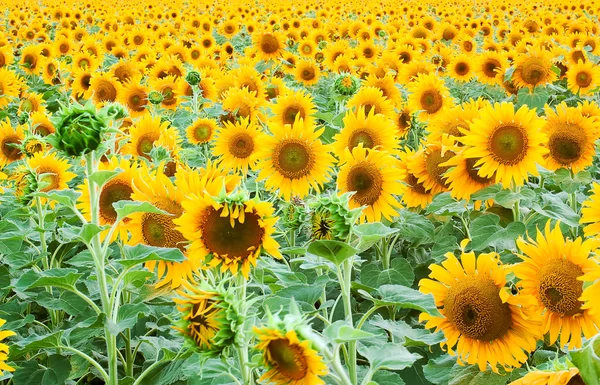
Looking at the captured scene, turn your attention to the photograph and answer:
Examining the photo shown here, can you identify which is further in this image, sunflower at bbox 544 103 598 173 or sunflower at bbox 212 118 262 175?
sunflower at bbox 212 118 262 175

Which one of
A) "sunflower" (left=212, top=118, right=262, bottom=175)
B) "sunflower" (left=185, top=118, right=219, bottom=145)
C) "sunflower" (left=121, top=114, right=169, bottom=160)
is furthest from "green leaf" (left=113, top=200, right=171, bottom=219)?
"sunflower" (left=185, top=118, right=219, bottom=145)

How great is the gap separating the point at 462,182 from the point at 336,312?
740 millimetres

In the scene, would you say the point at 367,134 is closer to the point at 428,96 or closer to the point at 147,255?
the point at 428,96

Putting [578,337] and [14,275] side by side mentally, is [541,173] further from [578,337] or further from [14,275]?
[14,275]

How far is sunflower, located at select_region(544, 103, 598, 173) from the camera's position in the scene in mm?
2553

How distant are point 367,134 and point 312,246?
152 centimetres

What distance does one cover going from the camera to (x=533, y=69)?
4254 mm

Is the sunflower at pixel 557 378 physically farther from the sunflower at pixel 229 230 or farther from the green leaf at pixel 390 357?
the sunflower at pixel 229 230

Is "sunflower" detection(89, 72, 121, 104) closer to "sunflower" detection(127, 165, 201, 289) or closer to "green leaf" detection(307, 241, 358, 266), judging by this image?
"sunflower" detection(127, 165, 201, 289)

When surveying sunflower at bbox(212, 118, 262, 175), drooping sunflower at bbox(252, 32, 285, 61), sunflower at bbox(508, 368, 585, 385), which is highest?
sunflower at bbox(508, 368, 585, 385)

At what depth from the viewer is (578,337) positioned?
5.24 ft

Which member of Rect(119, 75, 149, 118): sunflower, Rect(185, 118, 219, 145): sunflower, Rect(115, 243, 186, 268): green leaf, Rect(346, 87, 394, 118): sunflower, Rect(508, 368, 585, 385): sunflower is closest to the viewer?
Rect(508, 368, 585, 385): sunflower

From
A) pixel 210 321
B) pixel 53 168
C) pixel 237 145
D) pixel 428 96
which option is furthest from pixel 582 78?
pixel 210 321

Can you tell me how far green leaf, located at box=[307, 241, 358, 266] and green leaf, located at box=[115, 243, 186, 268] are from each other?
0.35 meters
